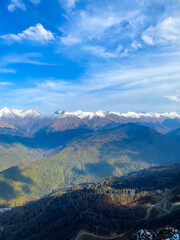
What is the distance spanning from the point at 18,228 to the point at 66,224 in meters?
73.7

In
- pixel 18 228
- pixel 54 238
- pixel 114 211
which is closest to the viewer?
pixel 54 238

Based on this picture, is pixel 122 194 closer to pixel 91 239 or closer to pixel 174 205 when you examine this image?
pixel 174 205

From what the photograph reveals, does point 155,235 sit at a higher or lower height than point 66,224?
higher

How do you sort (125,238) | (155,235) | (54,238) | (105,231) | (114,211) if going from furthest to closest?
(114,211) < (54,238) < (105,231) < (125,238) < (155,235)

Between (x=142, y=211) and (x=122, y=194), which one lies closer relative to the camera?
(x=142, y=211)

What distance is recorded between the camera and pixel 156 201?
16750 cm

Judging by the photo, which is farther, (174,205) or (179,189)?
(179,189)

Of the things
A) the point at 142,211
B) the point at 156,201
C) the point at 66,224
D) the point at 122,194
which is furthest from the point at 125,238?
the point at 122,194

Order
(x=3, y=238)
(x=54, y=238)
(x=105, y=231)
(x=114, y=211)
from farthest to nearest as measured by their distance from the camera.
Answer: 1. (x=3, y=238)
2. (x=114, y=211)
3. (x=54, y=238)
4. (x=105, y=231)

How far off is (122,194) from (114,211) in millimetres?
40918

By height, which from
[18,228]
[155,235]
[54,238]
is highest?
[155,235]

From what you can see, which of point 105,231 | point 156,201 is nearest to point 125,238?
point 105,231

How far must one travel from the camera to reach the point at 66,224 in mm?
149625

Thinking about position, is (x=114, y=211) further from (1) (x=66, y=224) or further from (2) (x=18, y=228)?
(2) (x=18, y=228)
